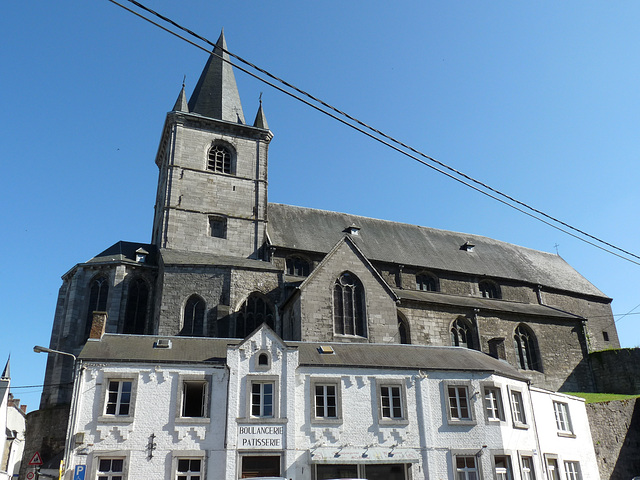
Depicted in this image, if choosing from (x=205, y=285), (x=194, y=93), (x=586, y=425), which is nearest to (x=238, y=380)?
(x=205, y=285)

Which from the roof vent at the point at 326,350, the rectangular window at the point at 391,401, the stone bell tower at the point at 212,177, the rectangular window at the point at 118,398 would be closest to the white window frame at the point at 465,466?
the rectangular window at the point at 391,401

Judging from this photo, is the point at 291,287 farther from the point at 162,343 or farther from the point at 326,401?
the point at 326,401

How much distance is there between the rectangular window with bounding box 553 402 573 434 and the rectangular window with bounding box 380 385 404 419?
282 inches

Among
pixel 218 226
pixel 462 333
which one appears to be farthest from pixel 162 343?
pixel 462 333

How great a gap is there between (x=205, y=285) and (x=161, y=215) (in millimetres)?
7199

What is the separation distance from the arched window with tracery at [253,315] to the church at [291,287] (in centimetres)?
5

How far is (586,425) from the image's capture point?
22.4m

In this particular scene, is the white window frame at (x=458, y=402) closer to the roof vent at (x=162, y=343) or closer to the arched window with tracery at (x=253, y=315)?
the roof vent at (x=162, y=343)

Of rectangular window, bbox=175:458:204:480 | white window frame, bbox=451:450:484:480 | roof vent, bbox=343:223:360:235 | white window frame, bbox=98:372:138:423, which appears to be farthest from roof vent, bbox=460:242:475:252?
white window frame, bbox=98:372:138:423

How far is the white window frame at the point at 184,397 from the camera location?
16.5 meters

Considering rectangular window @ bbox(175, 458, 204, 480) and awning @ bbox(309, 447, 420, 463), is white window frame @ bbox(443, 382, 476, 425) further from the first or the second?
rectangular window @ bbox(175, 458, 204, 480)

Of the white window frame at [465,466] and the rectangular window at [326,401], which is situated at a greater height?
the rectangular window at [326,401]

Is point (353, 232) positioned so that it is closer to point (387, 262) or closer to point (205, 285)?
point (387, 262)

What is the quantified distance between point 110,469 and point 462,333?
1971cm
